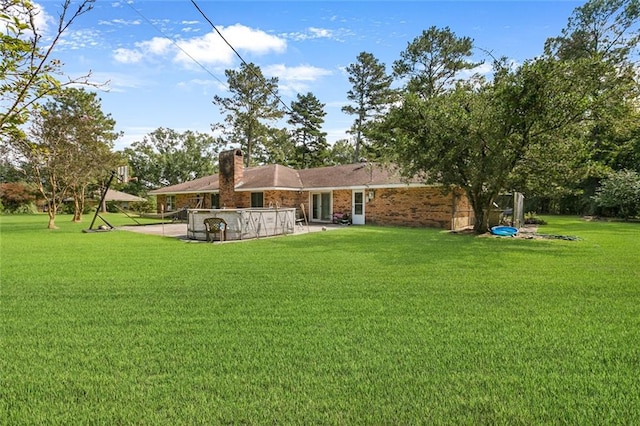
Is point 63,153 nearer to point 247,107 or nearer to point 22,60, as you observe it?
point 22,60

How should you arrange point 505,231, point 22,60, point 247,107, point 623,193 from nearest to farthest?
point 22,60, point 505,231, point 623,193, point 247,107

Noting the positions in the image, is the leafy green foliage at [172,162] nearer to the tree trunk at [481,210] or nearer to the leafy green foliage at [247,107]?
the leafy green foliage at [247,107]

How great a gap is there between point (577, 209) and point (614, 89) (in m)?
22.1

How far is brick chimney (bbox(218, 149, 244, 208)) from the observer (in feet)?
72.4

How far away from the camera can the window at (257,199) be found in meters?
21.5

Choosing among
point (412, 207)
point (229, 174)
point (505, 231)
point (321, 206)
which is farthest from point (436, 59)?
point (505, 231)

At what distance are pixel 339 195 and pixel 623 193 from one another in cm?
1707

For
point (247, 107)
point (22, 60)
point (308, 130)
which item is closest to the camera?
point (22, 60)

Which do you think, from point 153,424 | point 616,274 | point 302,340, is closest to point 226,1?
point 302,340

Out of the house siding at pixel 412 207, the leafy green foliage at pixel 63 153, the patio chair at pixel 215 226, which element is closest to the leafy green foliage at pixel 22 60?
the patio chair at pixel 215 226

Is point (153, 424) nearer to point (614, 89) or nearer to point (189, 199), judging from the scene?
point (614, 89)

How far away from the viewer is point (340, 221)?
19.7 m

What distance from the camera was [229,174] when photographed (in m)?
22.1

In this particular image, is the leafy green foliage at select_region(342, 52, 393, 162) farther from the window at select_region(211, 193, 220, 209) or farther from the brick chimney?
the window at select_region(211, 193, 220, 209)
